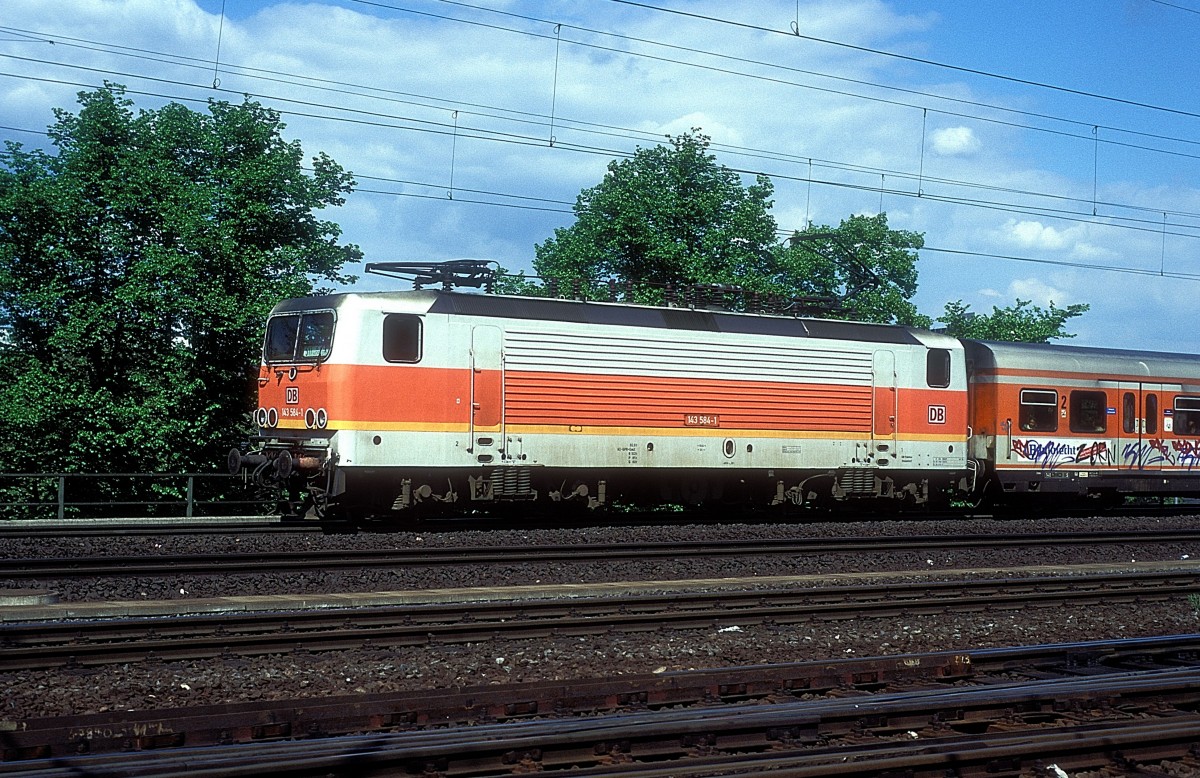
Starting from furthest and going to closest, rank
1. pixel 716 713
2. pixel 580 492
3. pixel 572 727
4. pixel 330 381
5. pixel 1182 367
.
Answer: pixel 1182 367, pixel 580 492, pixel 330 381, pixel 716 713, pixel 572 727

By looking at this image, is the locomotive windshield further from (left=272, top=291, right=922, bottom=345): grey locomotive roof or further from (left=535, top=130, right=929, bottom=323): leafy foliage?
(left=535, top=130, right=929, bottom=323): leafy foliage

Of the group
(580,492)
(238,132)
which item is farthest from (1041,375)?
(238,132)

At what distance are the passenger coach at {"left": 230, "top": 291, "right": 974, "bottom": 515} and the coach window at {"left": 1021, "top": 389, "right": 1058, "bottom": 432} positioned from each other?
1490mm

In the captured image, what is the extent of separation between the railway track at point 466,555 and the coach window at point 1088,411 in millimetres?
6021

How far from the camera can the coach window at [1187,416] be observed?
83.9ft

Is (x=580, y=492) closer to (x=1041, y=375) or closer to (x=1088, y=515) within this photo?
(x=1041, y=375)

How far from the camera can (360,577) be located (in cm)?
1331

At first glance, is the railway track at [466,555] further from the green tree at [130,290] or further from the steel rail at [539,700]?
the green tree at [130,290]

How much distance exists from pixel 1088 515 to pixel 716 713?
20.9 meters

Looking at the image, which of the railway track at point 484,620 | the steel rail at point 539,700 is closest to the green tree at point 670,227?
the railway track at point 484,620

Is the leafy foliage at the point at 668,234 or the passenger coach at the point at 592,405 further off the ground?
the leafy foliage at the point at 668,234

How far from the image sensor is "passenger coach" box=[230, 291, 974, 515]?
17.6 m

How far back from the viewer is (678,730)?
633 centimetres

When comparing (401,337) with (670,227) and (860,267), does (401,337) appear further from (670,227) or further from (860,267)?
(860,267)
